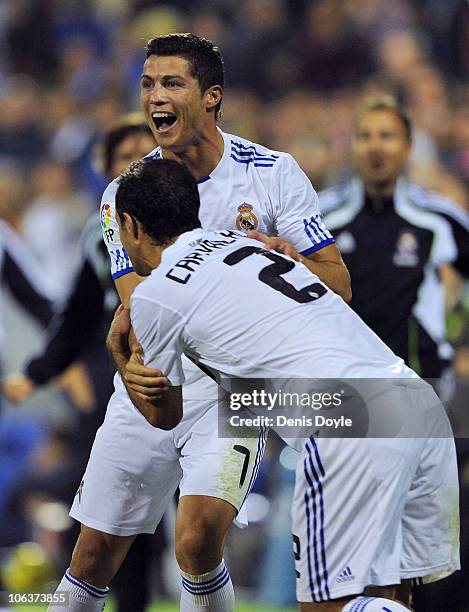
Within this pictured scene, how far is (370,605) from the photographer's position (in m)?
3.73

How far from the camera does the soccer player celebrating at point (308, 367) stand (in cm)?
374

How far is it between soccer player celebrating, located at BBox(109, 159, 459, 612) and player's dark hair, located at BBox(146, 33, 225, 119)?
72 centimetres

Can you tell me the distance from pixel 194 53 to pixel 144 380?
1.33m

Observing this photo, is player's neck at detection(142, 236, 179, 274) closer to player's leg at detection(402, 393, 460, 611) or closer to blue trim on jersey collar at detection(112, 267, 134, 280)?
blue trim on jersey collar at detection(112, 267, 134, 280)

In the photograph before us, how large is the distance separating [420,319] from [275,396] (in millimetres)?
2492

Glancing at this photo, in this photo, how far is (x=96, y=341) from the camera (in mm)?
6289

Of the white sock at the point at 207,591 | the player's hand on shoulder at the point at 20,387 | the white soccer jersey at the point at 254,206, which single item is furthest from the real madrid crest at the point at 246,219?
the player's hand on shoulder at the point at 20,387

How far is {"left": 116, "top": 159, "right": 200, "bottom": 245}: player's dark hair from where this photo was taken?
156 inches

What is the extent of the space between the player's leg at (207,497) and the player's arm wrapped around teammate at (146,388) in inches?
14.6

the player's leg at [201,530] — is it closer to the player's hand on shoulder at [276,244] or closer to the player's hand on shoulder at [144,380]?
the player's hand on shoulder at [144,380]

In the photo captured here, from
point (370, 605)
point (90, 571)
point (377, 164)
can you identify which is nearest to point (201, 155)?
point (90, 571)

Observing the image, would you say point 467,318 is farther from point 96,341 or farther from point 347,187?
point 96,341

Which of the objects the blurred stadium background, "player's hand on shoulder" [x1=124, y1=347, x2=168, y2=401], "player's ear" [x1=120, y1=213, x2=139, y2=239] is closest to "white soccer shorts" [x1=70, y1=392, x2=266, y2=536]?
"player's hand on shoulder" [x1=124, y1=347, x2=168, y2=401]

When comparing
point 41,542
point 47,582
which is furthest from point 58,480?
point 47,582
